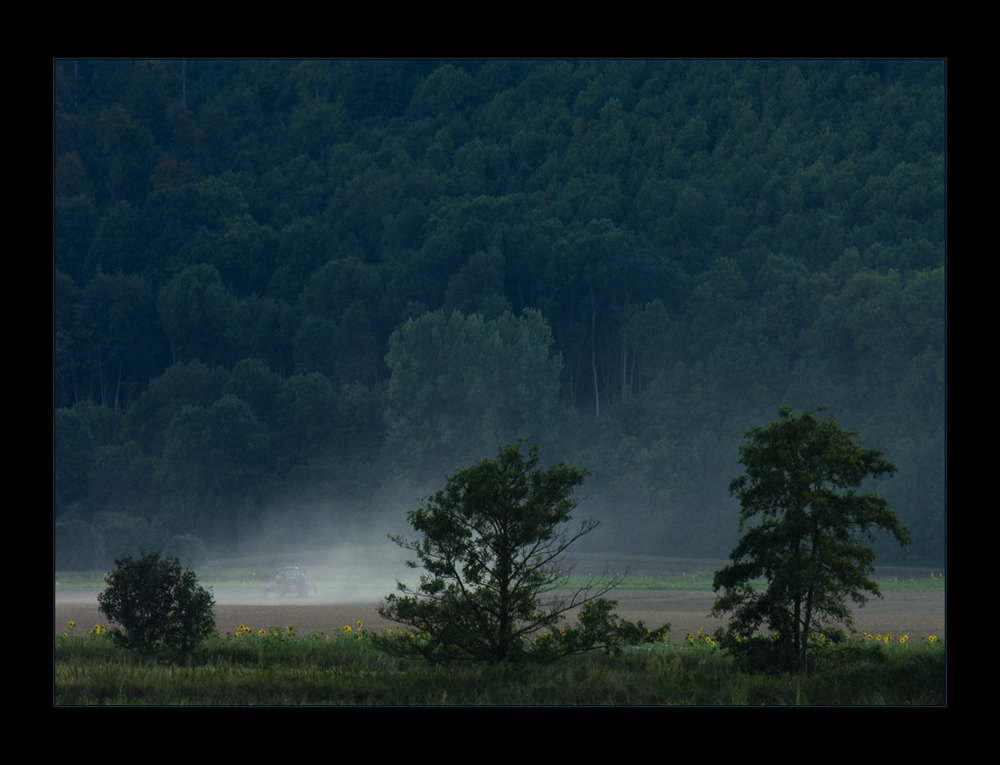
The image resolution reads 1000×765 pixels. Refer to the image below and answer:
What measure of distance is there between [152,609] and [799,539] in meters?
10.3

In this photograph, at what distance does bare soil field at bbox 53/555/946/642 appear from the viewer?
4162 centimetres

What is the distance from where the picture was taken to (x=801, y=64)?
6265 inches

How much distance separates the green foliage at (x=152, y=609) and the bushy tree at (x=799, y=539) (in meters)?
8.59

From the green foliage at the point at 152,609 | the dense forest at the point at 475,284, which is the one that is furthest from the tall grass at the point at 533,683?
the dense forest at the point at 475,284

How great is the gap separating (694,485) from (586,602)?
7802 cm

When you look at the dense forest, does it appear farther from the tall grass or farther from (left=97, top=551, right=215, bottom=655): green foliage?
(left=97, top=551, right=215, bottom=655): green foliage

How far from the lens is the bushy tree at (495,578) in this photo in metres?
21.0

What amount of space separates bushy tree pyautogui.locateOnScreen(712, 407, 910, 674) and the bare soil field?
16.2m

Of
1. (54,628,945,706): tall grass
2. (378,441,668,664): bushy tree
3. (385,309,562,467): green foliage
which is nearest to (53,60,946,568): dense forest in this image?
(385,309,562,467): green foliage

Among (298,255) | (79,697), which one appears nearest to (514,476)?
(79,697)

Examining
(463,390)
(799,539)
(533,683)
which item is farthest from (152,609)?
(463,390)

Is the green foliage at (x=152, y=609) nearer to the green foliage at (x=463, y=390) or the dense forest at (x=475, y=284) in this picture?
the dense forest at (x=475, y=284)

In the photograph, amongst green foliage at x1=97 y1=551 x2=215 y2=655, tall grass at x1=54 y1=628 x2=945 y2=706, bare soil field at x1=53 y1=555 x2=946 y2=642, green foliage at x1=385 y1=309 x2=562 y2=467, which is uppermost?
green foliage at x1=385 y1=309 x2=562 y2=467
